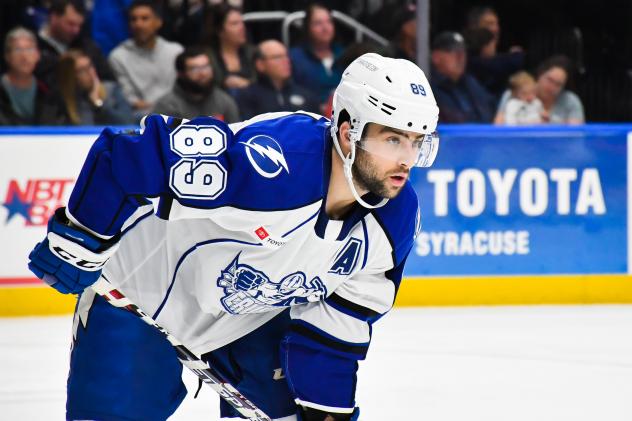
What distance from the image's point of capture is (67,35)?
5.63m

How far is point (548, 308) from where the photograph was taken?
520 centimetres

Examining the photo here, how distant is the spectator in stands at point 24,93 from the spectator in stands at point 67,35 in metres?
0.14

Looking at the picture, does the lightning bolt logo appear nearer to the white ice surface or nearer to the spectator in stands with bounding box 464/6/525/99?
the white ice surface

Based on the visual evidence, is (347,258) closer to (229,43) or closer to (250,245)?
(250,245)

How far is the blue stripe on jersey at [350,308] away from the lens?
2.62m

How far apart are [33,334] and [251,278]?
2.29 meters

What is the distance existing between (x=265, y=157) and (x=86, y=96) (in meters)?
3.37

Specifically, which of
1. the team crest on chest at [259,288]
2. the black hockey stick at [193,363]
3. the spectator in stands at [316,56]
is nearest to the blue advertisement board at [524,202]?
the spectator in stands at [316,56]

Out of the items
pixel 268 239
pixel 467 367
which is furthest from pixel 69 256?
pixel 467 367

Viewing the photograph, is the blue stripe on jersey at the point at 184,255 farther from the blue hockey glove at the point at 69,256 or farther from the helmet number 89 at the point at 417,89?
the helmet number 89 at the point at 417,89

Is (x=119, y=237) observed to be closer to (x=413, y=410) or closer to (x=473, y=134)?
(x=413, y=410)

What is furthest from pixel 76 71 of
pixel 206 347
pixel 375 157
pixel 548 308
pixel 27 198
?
pixel 375 157

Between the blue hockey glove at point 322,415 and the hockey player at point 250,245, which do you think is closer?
the hockey player at point 250,245

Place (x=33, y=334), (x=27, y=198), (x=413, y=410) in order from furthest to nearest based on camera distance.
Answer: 1. (x=27, y=198)
2. (x=33, y=334)
3. (x=413, y=410)
